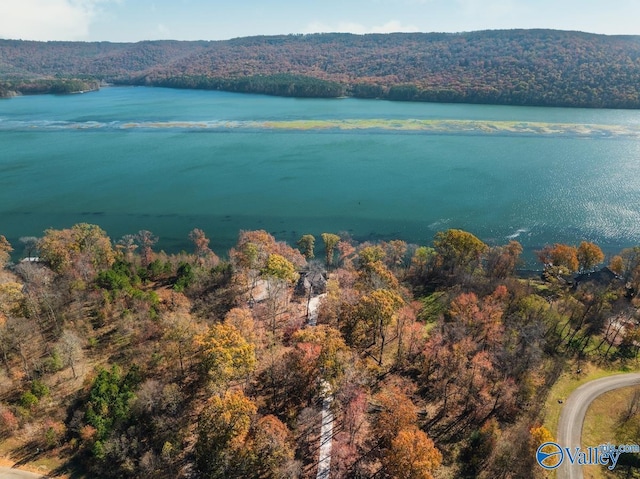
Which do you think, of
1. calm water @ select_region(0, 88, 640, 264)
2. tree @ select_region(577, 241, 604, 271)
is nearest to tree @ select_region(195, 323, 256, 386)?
calm water @ select_region(0, 88, 640, 264)

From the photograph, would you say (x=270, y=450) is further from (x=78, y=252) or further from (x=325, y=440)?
(x=78, y=252)

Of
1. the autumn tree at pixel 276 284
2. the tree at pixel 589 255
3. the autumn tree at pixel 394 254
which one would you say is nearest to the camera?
the autumn tree at pixel 276 284

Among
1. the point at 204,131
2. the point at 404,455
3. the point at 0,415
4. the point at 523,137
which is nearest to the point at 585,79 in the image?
the point at 523,137

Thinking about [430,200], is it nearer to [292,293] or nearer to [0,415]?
[292,293]

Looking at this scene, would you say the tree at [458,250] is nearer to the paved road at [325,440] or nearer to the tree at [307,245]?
the tree at [307,245]

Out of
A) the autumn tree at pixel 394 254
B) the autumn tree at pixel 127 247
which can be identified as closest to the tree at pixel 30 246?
the autumn tree at pixel 127 247

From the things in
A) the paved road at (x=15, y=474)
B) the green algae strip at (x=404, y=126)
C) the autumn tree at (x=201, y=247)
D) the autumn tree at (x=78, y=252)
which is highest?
the green algae strip at (x=404, y=126)

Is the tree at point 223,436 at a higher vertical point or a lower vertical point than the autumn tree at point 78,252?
lower

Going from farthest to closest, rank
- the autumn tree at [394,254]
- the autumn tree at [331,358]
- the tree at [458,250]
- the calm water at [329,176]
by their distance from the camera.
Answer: the calm water at [329,176]
the autumn tree at [394,254]
the tree at [458,250]
the autumn tree at [331,358]
